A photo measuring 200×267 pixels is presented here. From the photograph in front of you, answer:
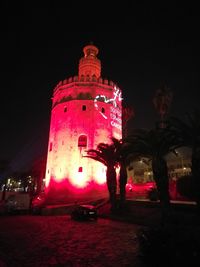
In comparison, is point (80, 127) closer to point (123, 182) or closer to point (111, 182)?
point (111, 182)

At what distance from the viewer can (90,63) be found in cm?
3681

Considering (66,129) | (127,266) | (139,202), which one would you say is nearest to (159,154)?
(139,202)

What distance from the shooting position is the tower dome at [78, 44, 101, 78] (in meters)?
36.8

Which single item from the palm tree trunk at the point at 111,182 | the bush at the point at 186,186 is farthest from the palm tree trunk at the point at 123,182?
the bush at the point at 186,186

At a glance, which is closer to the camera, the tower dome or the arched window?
the arched window

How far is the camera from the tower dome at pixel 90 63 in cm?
3678

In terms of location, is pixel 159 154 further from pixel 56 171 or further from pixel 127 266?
pixel 56 171

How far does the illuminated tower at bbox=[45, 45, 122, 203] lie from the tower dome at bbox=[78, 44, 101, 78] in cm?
17

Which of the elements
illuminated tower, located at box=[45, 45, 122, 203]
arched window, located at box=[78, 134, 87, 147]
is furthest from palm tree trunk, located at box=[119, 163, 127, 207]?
arched window, located at box=[78, 134, 87, 147]

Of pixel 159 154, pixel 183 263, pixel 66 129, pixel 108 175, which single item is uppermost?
pixel 66 129

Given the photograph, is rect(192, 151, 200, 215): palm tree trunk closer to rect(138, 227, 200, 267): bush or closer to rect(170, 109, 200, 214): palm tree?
rect(170, 109, 200, 214): palm tree

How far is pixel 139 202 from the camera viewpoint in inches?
765

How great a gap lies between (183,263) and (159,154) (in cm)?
1192

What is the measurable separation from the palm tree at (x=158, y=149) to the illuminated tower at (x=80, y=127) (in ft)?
Result: 45.9
